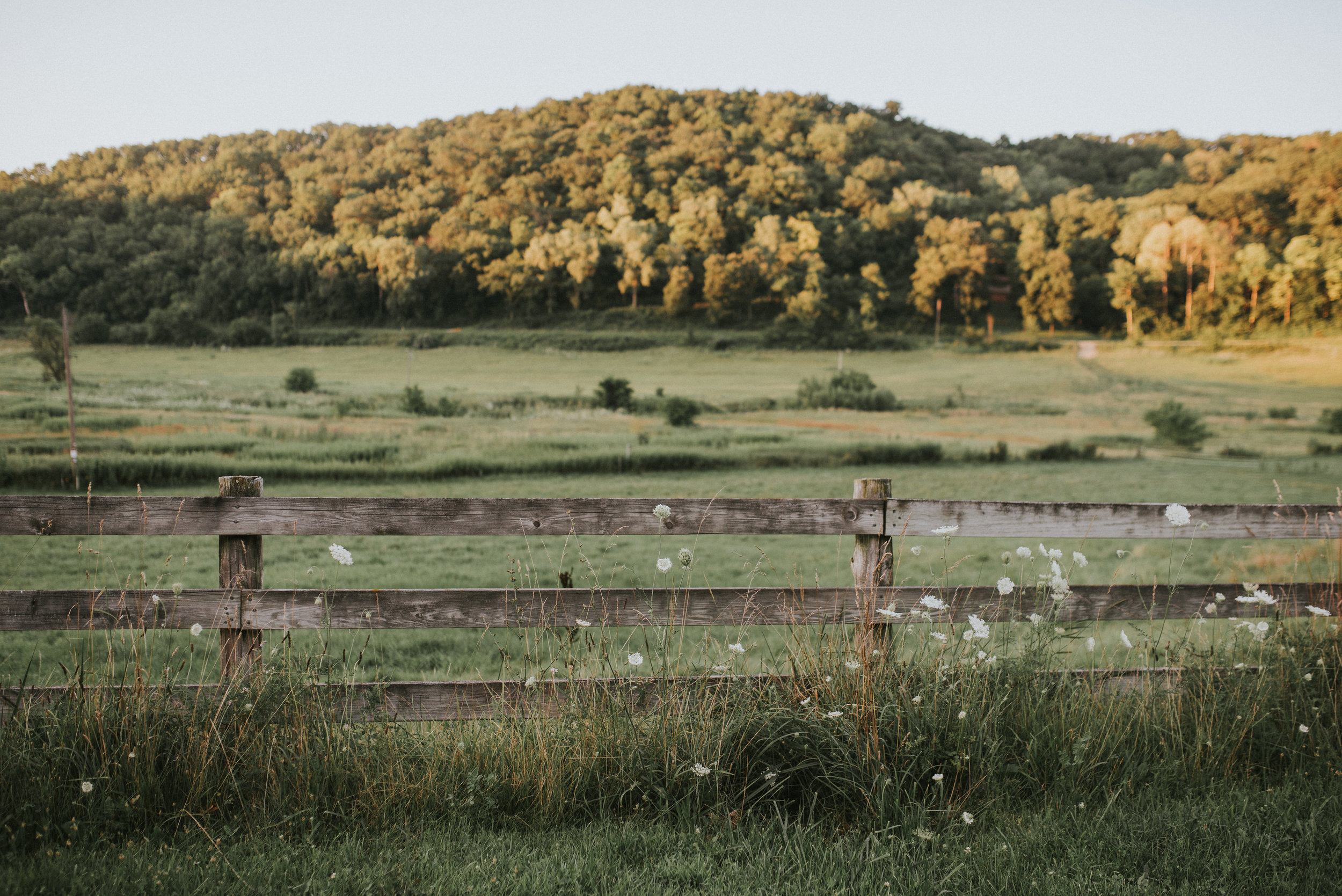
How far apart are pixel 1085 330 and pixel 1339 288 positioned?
13264 mm

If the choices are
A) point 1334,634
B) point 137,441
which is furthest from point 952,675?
point 137,441

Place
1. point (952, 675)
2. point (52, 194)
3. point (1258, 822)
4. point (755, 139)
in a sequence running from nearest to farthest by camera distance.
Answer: point (1258, 822), point (952, 675), point (52, 194), point (755, 139)

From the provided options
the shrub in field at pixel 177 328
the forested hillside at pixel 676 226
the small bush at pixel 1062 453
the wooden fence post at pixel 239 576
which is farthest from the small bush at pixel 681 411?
the wooden fence post at pixel 239 576

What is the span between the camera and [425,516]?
11.0ft

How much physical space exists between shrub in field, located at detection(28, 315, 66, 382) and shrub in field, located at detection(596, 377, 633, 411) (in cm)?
2683

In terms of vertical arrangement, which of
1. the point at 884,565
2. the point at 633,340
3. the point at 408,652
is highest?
the point at 633,340

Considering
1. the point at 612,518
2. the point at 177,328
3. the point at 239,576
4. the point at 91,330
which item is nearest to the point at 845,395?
the point at 177,328

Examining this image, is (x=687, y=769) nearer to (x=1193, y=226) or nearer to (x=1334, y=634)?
(x=1334, y=634)

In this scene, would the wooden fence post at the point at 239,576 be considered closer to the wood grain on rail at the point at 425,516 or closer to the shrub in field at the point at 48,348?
the wood grain on rail at the point at 425,516

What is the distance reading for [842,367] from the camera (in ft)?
165

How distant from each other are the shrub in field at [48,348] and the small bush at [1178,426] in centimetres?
5824

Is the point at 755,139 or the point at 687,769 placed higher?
the point at 755,139

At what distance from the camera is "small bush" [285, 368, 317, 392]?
4100 centimetres

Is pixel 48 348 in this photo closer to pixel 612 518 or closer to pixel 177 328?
pixel 177 328
